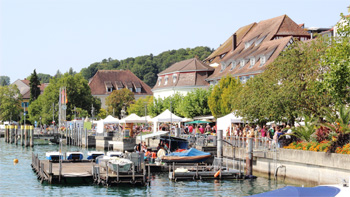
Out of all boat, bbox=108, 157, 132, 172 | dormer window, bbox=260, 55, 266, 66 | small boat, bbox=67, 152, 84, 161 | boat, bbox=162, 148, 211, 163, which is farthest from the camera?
dormer window, bbox=260, 55, 266, 66

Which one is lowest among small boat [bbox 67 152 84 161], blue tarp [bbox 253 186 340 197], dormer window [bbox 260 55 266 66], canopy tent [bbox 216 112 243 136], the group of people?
small boat [bbox 67 152 84 161]

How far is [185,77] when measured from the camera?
106938mm

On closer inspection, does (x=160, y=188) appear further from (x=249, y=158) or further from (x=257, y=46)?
(x=257, y=46)

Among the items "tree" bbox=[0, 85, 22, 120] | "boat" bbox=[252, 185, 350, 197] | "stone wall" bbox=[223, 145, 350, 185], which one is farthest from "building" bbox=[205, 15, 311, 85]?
"tree" bbox=[0, 85, 22, 120]

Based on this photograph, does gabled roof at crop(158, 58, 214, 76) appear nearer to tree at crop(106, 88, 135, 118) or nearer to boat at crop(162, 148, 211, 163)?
tree at crop(106, 88, 135, 118)

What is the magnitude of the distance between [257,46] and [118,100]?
206 ft

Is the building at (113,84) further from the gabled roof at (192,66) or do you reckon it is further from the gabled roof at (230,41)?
the gabled roof at (230,41)

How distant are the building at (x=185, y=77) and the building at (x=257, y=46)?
3.27 m

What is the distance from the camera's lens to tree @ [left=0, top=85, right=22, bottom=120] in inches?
6358

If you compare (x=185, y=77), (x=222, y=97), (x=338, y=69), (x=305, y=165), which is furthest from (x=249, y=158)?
(x=185, y=77)

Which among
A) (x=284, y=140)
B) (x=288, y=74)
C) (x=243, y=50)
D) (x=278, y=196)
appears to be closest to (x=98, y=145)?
(x=243, y=50)

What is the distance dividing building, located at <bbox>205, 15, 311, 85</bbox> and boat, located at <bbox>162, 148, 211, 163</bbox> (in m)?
31.0

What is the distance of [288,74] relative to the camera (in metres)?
46.9

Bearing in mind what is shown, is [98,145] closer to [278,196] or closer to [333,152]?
[333,152]
